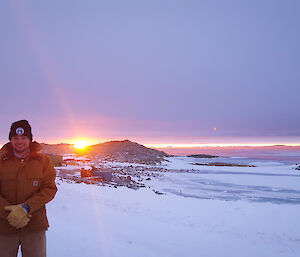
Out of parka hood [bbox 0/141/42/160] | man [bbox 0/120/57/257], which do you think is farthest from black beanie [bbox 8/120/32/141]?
parka hood [bbox 0/141/42/160]

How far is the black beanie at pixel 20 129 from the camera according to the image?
11.7 ft

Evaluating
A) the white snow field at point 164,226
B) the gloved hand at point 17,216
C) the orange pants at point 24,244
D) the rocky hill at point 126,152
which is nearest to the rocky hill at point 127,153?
the rocky hill at point 126,152

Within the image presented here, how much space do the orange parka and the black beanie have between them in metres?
0.18

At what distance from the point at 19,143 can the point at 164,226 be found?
235 inches

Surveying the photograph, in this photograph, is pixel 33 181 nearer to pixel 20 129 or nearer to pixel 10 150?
pixel 10 150

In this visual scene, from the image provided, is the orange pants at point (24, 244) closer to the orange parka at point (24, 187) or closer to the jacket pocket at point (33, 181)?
the orange parka at point (24, 187)

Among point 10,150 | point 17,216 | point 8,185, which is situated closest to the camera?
point 17,216

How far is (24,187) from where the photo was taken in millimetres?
3490

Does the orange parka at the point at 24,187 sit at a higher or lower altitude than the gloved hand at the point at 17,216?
higher

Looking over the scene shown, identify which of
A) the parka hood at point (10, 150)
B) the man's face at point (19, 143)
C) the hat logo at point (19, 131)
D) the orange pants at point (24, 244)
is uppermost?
the hat logo at point (19, 131)

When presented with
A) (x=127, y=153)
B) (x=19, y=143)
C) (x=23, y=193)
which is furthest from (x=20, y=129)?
(x=127, y=153)

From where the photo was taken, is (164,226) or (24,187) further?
(164,226)

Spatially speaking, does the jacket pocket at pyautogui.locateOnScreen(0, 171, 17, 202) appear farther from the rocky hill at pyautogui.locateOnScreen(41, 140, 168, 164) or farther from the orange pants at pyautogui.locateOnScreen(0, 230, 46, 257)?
the rocky hill at pyautogui.locateOnScreen(41, 140, 168, 164)

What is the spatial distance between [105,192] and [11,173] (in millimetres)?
9479
